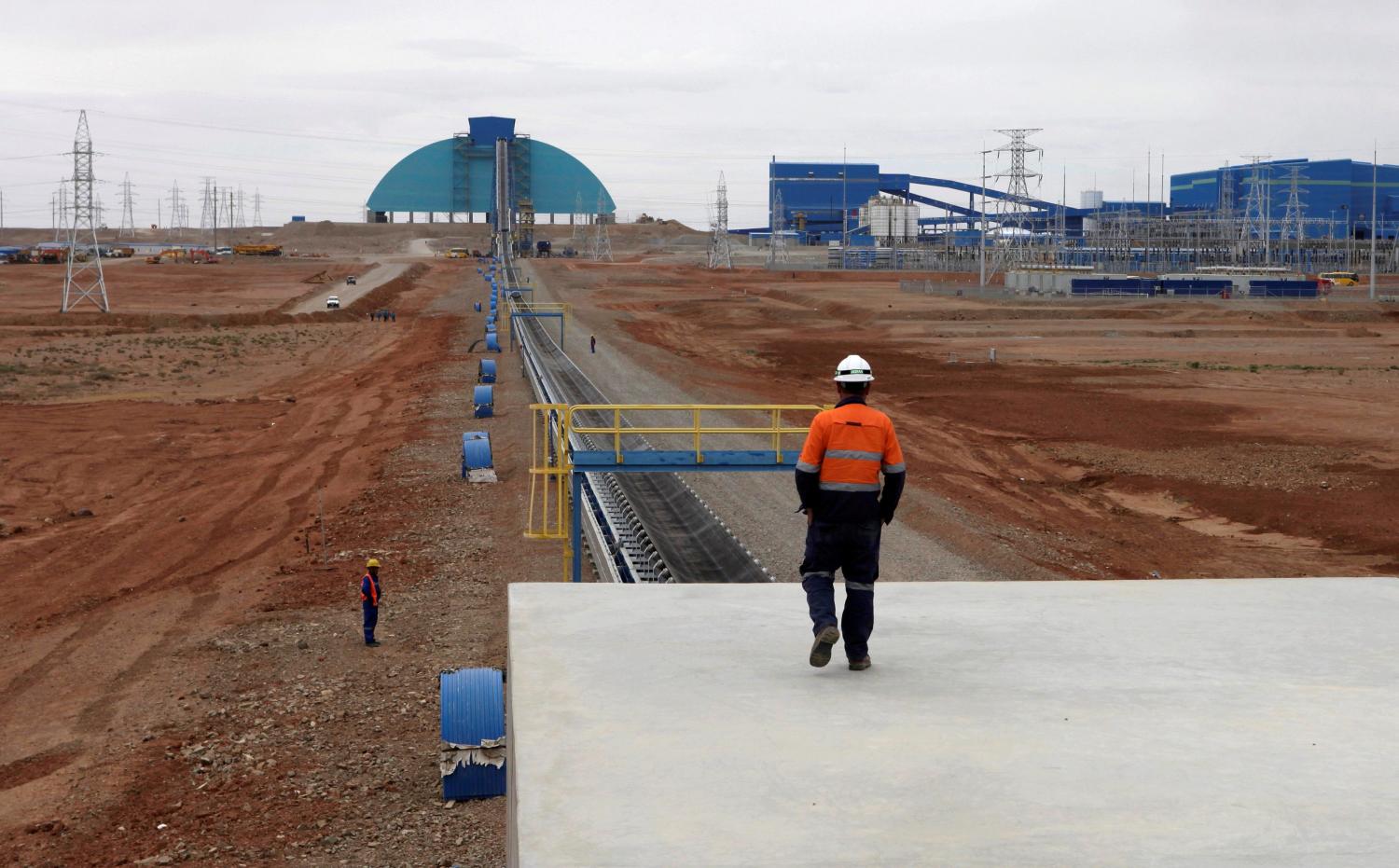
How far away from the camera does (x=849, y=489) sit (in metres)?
7.57

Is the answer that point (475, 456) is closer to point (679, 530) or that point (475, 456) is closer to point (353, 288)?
point (679, 530)

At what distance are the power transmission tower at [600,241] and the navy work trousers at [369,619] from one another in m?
123

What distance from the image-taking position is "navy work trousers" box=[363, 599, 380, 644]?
1562cm

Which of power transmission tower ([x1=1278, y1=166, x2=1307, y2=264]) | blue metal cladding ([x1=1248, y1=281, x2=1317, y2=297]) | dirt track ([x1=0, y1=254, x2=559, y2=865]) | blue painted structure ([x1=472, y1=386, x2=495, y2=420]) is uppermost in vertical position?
power transmission tower ([x1=1278, y1=166, x2=1307, y2=264])

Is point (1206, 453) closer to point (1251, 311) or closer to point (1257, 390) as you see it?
point (1257, 390)

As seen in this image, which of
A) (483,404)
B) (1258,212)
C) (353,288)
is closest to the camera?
(483,404)

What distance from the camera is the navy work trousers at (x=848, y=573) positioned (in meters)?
7.43

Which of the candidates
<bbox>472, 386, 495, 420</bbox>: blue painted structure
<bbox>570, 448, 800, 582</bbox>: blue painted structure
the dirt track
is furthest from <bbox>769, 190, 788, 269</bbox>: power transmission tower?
<bbox>570, 448, 800, 582</bbox>: blue painted structure

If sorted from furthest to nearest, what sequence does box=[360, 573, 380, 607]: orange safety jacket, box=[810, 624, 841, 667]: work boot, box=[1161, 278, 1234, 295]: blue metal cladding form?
box=[1161, 278, 1234, 295]: blue metal cladding
box=[360, 573, 380, 607]: orange safety jacket
box=[810, 624, 841, 667]: work boot

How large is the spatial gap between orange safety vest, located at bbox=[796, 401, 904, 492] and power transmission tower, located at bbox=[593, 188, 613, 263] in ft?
429

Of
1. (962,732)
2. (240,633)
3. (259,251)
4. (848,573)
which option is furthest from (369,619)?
(259,251)

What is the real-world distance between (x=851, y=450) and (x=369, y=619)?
31.4 feet

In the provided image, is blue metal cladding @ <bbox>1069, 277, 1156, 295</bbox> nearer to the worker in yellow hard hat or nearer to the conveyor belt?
the conveyor belt

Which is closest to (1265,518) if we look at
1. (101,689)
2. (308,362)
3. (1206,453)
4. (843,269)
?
(1206,453)
